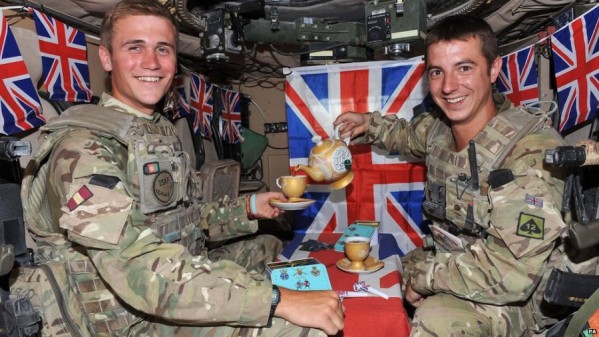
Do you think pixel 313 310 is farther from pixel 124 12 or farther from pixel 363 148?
pixel 363 148

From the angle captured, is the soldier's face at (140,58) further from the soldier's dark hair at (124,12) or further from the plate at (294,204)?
the plate at (294,204)

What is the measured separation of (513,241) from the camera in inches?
64.4

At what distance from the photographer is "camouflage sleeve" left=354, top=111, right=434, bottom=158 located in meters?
2.67

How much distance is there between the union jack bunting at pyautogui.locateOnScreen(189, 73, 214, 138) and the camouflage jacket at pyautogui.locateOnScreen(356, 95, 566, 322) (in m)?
2.46

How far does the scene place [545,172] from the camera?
1.69 m

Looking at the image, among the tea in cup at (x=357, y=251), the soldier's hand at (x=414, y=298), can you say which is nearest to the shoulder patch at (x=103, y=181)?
the tea in cup at (x=357, y=251)

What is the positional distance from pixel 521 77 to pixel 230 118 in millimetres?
2639

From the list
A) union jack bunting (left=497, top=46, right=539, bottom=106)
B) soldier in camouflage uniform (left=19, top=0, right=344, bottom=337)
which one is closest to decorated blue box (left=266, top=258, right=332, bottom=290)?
soldier in camouflage uniform (left=19, top=0, right=344, bottom=337)

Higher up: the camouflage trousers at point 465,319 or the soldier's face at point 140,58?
the soldier's face at point 140,58

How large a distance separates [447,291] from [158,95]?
1.46 meters

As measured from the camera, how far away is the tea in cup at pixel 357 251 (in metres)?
1.92

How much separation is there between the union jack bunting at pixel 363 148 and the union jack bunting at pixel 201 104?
844mm

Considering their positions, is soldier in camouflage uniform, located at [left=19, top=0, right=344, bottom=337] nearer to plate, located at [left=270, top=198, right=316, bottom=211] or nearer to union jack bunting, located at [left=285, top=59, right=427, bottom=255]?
plate, located at [left=270, top=198, right=316, bottom=211]

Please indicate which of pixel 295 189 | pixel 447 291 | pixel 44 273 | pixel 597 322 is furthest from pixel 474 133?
pixel 44 273
